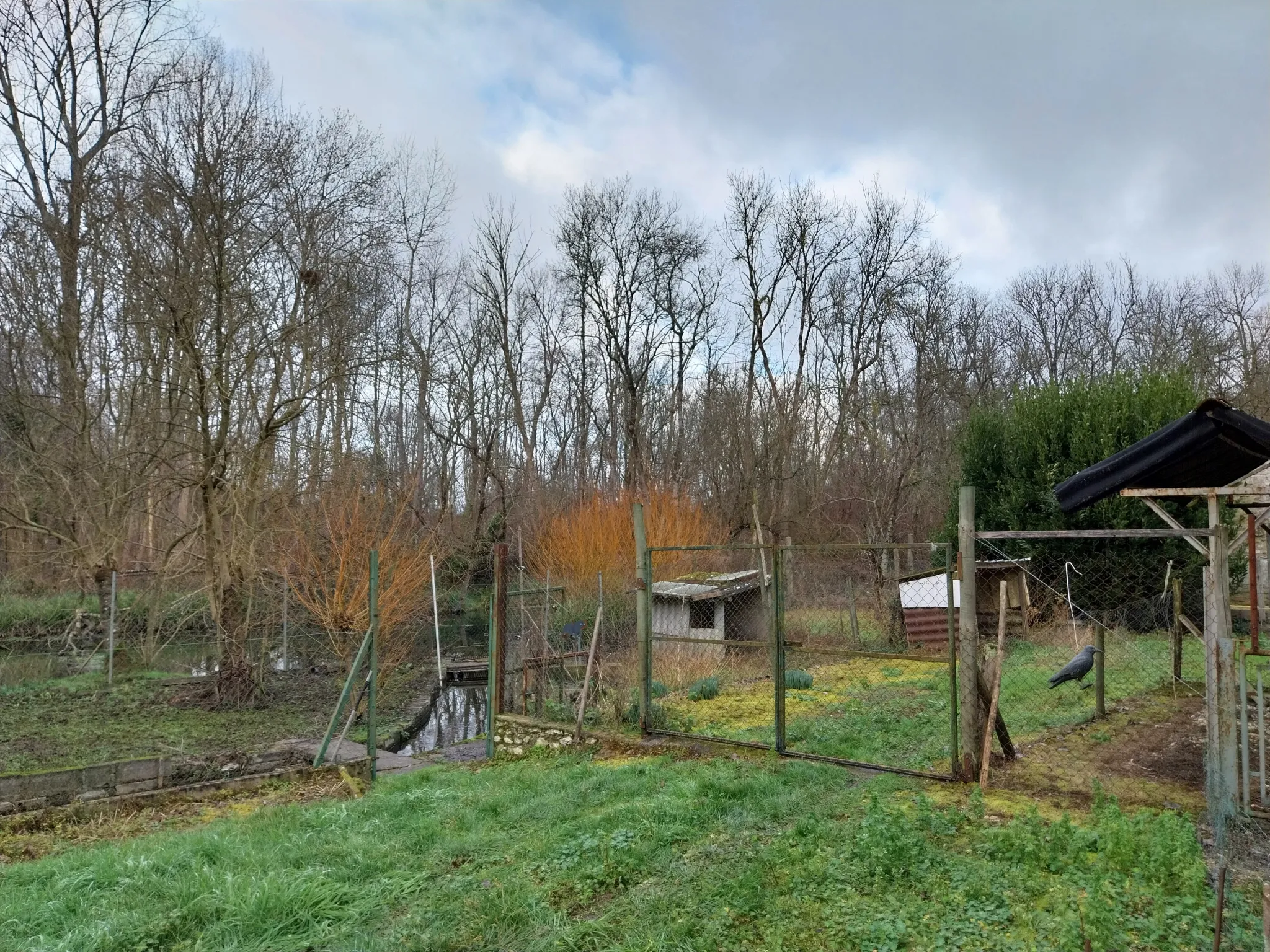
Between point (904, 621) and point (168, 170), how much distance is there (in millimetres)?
16332

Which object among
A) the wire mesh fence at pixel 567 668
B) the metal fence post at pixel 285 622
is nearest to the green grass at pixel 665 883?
the wire mesh fence at pixel 567 668

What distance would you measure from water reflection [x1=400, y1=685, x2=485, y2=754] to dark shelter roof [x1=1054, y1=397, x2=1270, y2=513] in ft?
29.3

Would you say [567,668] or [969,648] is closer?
[969,648]

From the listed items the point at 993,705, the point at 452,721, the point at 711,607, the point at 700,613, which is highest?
the point at 993,705

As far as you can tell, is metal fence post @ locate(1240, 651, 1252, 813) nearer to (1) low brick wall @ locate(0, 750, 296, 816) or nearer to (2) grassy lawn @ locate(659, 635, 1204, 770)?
(2) grassy lawn @ locate(659, 635, 1204, 770)

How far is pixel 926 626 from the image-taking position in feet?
58.6

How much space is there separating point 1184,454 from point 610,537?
14747 millimetres

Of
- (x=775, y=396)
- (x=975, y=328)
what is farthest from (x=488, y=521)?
(x=975, y=328)

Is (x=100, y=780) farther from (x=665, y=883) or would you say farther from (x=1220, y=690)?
(x=1220, y=690)

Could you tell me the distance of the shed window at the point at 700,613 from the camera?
1671cm

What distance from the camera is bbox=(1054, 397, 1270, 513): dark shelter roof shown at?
5742mm

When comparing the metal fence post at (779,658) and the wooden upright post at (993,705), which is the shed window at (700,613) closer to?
the metal fence post at (779,658)

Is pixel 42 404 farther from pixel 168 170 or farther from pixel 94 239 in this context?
pixel 168 170

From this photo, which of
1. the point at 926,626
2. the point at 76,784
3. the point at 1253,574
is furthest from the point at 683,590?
the point at 1253,574
